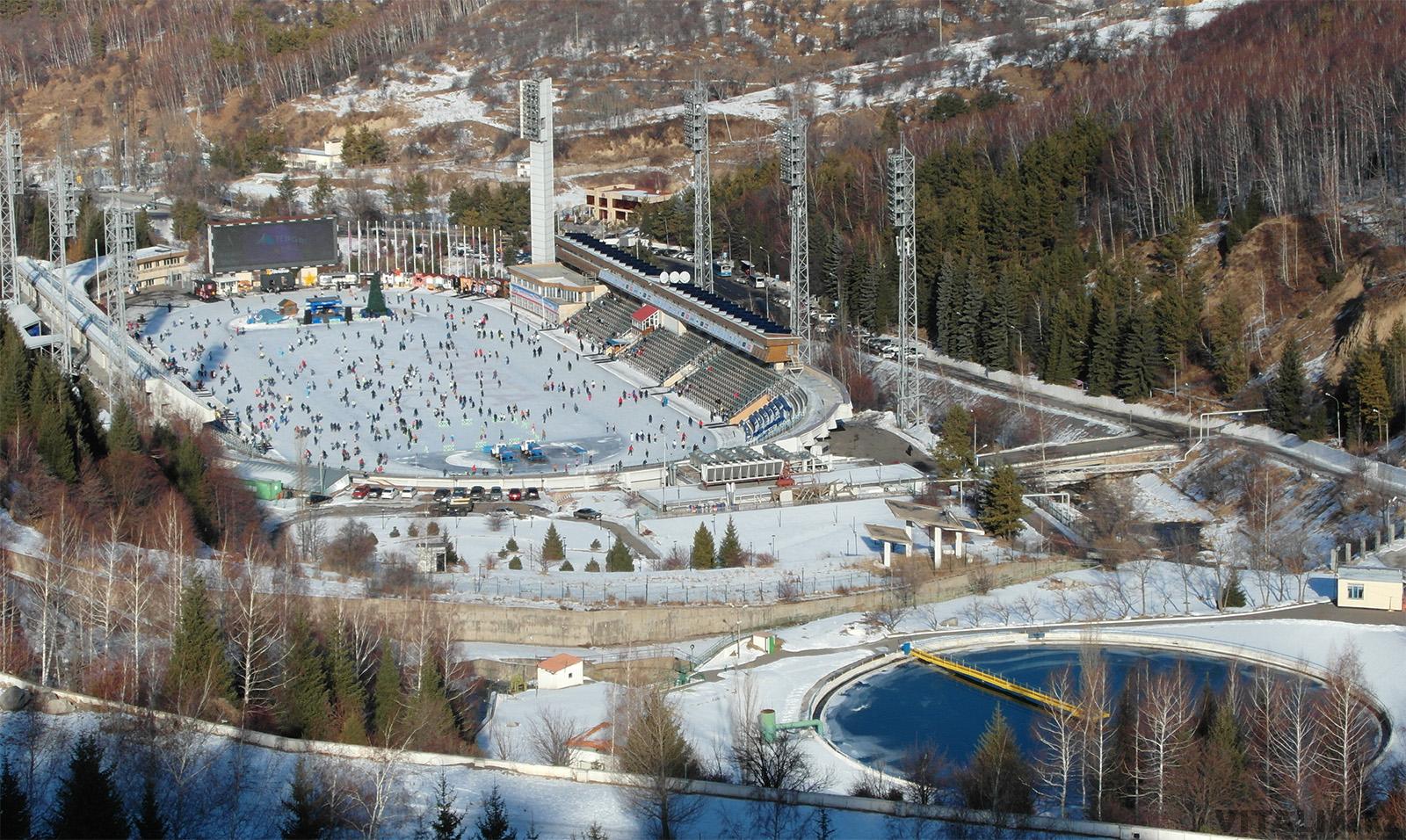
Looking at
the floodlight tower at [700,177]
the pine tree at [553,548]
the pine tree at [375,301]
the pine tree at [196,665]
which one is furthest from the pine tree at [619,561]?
the pine tree at [375,301]

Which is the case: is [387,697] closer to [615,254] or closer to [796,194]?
[796,194]

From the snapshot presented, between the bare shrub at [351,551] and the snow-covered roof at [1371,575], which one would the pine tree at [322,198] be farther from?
the snow-covered roof at [1371,575]

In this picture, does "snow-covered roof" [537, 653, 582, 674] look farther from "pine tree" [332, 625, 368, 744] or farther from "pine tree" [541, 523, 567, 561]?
"pine tree" [541, 523, 567, 561]

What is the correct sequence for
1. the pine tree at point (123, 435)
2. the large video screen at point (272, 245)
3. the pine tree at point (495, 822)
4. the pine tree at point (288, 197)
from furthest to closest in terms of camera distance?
the pine tree at point (288, 197) → the large video screen at point (272, 245) → the pine tree at point (123, 435) → the pine tree at point (495, 822)

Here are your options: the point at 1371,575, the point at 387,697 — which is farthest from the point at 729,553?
the point at 387,697

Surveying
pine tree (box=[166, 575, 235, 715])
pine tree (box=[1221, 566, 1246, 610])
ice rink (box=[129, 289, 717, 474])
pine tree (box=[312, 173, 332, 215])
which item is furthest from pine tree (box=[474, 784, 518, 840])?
pine tree (box=[312, 173, 332, 215])

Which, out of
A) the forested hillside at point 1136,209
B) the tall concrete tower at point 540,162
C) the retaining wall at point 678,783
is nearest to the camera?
the retaining wall at point 678,783

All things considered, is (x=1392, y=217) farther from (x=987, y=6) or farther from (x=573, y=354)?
(x=987, y=6)
